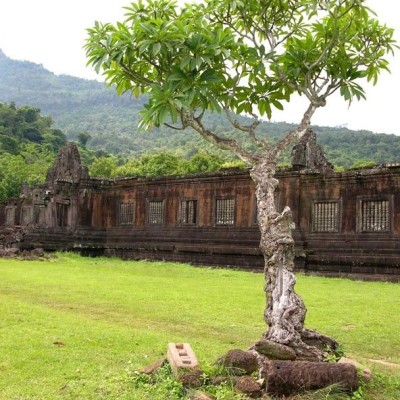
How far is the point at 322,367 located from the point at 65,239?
2783 centimetres

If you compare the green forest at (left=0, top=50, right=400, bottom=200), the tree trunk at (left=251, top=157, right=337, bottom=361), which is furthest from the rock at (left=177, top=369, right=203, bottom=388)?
the green forest at (left=0, top=50, right=400, bottom=200)

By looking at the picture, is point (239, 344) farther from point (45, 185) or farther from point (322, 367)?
point (45, 185)

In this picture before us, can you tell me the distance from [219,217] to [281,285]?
2103cm

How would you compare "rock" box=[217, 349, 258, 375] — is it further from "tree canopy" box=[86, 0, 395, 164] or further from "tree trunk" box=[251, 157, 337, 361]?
"tree canopy" box=[86, 0, 395, 164]

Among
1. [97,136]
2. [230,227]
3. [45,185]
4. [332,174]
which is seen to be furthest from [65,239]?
[97,136]

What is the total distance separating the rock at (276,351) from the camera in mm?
6242

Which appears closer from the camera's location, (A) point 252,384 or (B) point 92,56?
(A) point 252,384

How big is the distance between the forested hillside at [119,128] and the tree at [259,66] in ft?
159

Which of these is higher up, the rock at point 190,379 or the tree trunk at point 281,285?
the tree trunk at point 281,285

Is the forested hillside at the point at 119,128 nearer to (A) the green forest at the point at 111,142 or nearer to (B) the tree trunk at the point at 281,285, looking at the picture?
(A) the green forest at the point at 111,142

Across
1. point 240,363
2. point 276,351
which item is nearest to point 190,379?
point 240,363

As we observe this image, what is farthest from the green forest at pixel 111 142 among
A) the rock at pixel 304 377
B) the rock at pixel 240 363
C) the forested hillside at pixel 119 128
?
the rock at pixel 304 377

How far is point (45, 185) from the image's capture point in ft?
111

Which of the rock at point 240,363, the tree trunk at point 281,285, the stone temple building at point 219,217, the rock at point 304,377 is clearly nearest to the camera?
the rock at point 304,377
